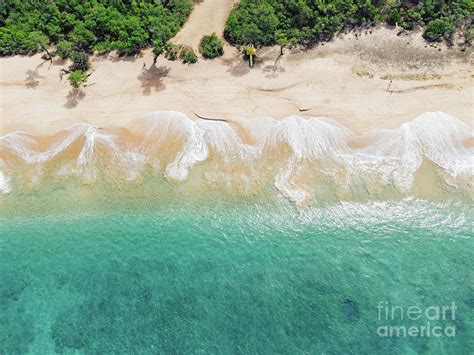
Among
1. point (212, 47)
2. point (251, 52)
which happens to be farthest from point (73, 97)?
point (251, 52)

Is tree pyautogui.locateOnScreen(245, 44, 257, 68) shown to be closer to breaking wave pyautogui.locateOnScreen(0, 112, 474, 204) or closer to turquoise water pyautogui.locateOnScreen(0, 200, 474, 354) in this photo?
breaking wave pyautogui.locateOnScreen(0, 112, 474, 204)

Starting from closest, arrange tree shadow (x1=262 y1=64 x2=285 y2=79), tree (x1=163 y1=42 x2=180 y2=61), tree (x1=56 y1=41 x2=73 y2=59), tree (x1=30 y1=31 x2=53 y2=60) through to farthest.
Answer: tree shadow (x1=262 y1=64 x2=285 y2=79) → tree (x1=163 y1=42 x2=180 y2=61) → tree (x1=56 y1=41 x2=73 y2=59) → tree (x1=30 y1=31 x2=53 y2=60)

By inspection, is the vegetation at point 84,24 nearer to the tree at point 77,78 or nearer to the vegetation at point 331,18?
the tree at point 77,78

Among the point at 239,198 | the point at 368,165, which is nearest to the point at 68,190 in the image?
the point at 239,198

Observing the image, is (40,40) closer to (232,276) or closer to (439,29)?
(232,276)

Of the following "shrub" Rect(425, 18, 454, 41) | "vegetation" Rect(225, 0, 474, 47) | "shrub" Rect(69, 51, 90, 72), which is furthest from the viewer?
"shrub" Rect(69, 51, 90, 72)

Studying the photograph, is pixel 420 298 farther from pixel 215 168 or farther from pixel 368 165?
pixel 215 168

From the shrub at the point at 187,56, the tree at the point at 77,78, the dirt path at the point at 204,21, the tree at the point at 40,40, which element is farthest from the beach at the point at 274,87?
the dirt path at the point at 204,21

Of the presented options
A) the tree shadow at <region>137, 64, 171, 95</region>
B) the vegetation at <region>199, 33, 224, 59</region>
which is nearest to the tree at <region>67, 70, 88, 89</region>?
the tree shadow at <region>137, 64, 171, 95</region>
